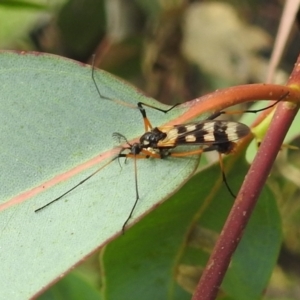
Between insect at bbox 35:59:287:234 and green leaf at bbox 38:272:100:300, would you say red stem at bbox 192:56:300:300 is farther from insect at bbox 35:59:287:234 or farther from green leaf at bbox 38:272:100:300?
green leaf at bbox 38:272:100:300

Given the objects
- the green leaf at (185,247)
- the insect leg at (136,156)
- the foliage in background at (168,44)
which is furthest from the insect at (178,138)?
the foliage in background at (168,44)

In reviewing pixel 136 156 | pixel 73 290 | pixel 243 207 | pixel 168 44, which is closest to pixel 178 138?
pixel 136 156

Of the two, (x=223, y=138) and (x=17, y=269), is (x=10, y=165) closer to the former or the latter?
(x=17, y=269)

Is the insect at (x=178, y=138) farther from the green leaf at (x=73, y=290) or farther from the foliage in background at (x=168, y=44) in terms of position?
the foliage in background at (x=168, y=44)

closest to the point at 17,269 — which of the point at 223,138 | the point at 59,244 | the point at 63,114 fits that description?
the point at 59,244

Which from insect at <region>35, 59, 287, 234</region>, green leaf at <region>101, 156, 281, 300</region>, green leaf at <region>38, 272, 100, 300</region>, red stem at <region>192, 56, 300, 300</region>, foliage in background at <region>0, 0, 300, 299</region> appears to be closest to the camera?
red stem at <region>192, 56, 300, 300</region>

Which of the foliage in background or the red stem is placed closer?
the red stem

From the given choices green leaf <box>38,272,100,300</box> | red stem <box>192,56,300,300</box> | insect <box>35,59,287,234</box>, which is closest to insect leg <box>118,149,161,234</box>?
insect <box>35,59,287,234</box>

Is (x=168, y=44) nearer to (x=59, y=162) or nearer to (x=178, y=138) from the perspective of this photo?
(x=178, y=138)
